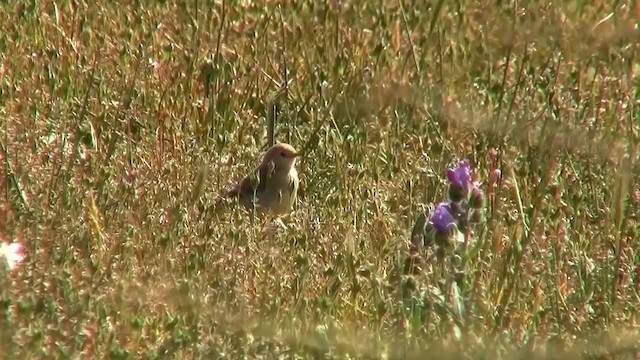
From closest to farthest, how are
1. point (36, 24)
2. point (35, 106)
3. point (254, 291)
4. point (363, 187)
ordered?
point (254, 291)
point (363, 187)
point (35, 106)
point (36, 24)

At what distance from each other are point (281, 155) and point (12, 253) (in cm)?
155

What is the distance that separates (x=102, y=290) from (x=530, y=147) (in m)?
1.84

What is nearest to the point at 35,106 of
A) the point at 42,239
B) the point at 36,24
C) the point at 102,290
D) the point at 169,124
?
the point at 169,124

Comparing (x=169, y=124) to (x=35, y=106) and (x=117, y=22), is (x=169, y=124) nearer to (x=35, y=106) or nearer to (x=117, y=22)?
(x=35, y=106)

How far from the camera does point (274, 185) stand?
5.58m

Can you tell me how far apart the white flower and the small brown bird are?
101 centimetres

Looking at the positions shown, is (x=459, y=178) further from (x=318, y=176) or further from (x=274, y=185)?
(x=318, y=176)

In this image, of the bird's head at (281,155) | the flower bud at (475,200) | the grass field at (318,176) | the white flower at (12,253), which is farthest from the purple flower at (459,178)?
the bird's head at (281,155)

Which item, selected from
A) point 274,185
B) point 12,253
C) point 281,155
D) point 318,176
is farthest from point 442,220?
point 318,176

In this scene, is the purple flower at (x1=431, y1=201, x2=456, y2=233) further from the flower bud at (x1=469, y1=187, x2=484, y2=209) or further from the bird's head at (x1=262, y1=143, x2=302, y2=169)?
the bird's head at (x1=262, y1=143, x2=302, y2=169)

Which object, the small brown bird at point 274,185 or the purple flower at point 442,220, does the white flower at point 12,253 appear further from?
the purple flower at point 442,220

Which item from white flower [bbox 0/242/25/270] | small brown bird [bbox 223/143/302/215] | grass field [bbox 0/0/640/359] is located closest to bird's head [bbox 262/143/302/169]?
small brown bird [bbox 223/143/302/215]

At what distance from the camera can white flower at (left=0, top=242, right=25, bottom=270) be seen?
4391 millimetres

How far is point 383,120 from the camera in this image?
20.9ft
